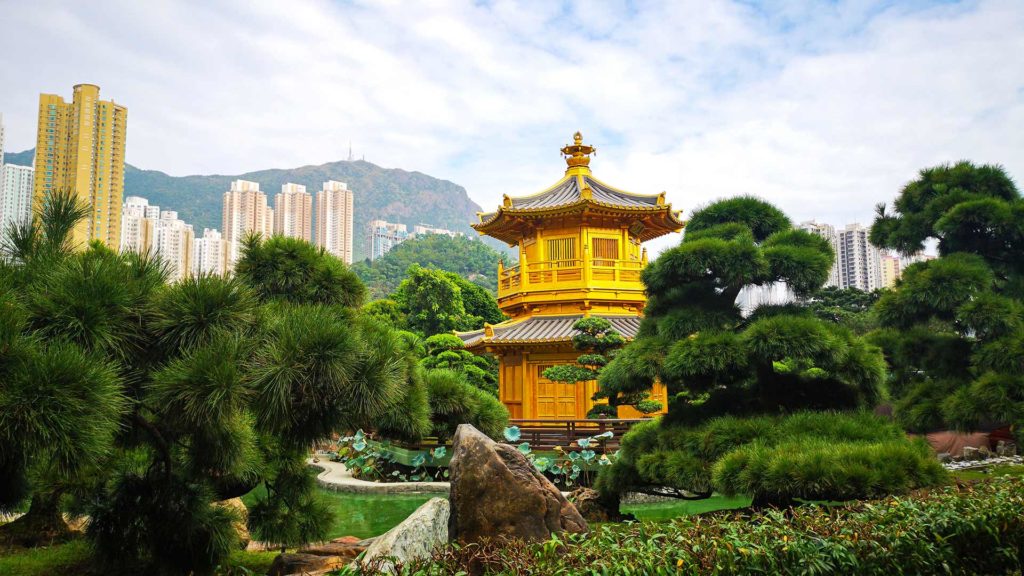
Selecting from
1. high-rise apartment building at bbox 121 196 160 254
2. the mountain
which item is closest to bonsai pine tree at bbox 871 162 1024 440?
high-rise apartment building at bbox 121 196 160 254

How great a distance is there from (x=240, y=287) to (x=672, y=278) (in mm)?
4489

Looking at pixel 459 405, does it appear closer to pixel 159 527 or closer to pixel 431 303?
pixel 159 527

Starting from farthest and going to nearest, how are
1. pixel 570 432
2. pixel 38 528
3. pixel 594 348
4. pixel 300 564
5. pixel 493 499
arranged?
pixel 570 432 < pixel 594 348 < pixel 38 528 < pixel 300 564 < pixel 493 499

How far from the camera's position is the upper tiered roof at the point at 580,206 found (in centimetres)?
1605

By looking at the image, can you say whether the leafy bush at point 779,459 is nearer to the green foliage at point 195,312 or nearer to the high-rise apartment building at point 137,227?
the green foliage at point 195,312

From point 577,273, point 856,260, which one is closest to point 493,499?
point 577,273

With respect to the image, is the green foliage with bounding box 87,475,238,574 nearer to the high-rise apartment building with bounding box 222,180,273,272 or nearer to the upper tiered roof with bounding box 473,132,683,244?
the upper tiered roof with bounding box 473,132,683,244

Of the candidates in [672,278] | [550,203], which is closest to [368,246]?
[550,203]

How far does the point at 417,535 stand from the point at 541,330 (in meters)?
10.7

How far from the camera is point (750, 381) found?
7137 millimetres

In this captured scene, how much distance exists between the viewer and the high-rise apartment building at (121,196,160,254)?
159 inches

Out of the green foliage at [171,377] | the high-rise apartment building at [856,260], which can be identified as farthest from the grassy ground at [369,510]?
the high-rise apartment building at [856,260]

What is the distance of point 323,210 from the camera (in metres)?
108

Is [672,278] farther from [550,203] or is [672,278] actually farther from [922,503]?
[550,203]
